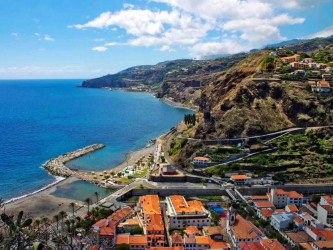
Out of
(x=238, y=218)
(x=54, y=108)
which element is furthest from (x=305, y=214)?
(x=54, y=108)

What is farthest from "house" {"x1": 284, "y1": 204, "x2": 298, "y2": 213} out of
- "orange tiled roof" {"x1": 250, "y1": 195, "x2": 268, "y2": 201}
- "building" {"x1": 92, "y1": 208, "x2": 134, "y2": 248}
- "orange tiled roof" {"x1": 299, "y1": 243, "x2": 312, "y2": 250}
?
"building" {"x1": 92, "y1": 208, "x2": 134, "y2": 248}

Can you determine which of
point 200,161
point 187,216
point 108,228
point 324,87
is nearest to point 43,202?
point 108,228

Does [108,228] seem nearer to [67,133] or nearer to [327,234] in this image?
[327,234]

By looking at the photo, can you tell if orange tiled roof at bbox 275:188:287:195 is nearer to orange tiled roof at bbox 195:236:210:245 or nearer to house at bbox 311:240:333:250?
house at bbox 311:240:333:250

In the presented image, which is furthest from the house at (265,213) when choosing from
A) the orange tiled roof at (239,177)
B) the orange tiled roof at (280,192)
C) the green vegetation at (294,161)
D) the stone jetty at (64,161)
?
the stone jetty at (64,161)

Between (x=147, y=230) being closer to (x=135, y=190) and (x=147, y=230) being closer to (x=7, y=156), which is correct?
(x=135, y=190)

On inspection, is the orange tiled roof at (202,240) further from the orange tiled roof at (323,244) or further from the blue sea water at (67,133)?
the blue sea water at (67,133)

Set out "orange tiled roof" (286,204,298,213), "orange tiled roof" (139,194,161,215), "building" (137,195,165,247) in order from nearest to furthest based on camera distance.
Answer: "building" (137,195,165,247) < "orange tiled roof" (139,194,161,215) < "orange tiled roof" (286,204,298,213)
